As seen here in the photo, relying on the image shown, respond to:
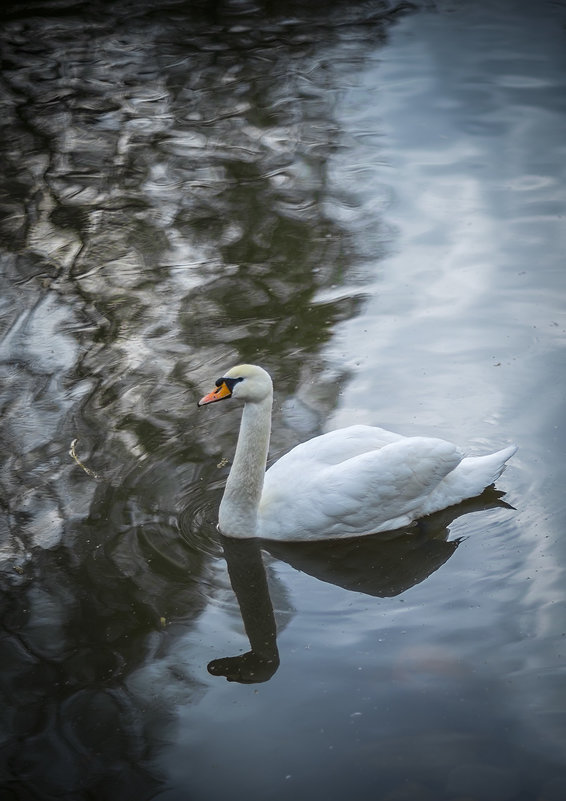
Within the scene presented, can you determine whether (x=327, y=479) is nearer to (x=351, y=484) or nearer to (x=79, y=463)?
(x=351, y=484)

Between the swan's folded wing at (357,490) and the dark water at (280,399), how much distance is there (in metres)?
0.17

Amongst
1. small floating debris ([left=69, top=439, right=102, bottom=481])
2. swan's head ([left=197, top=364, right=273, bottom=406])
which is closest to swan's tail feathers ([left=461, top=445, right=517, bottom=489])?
swan's head ([left=197, top=364, right=273, bottom=406])

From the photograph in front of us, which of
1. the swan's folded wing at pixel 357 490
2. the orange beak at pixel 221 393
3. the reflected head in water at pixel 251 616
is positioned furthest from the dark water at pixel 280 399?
the orange beak at pixel 221 393

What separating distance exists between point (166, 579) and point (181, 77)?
9970 millimetres

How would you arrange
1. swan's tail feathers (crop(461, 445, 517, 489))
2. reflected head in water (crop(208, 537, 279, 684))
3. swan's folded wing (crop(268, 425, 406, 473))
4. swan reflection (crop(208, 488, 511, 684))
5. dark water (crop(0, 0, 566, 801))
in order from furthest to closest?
1. swan's tail feathers (crop(461, 445, 517, 489))
2. swan's folded wing (crop(268, 425, 406, 473))
3. swan reflection (crop(208, 488, 511, 684))
4. reflected head in water (crop(208, 537, 279, 684))
5. dark water (crop(0, 0, 566, 801))

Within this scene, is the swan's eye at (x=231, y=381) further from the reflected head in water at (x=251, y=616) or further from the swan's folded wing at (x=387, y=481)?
the reflected head in water at (x=251, y=616)

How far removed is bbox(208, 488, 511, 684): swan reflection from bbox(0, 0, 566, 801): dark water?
2cm

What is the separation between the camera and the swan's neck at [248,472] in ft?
19.2

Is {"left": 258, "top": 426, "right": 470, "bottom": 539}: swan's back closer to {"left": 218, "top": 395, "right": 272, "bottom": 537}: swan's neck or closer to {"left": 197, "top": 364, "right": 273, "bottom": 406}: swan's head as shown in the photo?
{"left": 218, "top": 395, "right": 272, "bottom": 537}: swan's neck

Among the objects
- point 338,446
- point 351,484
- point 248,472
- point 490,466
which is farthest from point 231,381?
point 490,466

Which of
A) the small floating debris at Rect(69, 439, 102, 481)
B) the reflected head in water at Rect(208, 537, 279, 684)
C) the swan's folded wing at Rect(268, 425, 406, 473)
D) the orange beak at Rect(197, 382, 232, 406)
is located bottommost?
the reflected head in water at Rect(208, 537, 279, 684)

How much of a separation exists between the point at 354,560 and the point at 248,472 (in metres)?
0.83

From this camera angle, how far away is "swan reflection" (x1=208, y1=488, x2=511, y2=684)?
5566mm

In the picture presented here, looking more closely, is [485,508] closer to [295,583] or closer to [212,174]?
[295,583]
